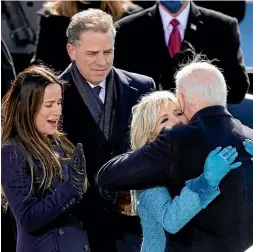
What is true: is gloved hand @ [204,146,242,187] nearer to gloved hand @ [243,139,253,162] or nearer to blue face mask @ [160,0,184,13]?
gloved hand @ [243,139,253,162]

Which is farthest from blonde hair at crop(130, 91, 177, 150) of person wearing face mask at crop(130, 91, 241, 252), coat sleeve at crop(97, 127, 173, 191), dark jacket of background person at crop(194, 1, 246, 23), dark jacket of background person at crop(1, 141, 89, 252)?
dark jacket of background person at crop(194, 1, 246, 23)

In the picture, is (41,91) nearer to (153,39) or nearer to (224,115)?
Answer: (224,115)

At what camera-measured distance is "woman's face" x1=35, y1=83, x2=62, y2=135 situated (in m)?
2.85

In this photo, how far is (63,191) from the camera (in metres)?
2.66

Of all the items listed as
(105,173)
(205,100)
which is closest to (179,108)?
(205,100)

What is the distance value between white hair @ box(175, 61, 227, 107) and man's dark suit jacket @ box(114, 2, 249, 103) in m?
1.06

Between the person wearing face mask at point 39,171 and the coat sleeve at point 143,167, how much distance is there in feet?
0.55

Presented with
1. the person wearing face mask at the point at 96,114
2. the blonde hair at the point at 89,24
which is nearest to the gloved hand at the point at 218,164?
the person wearing face mask at the point at 96,114

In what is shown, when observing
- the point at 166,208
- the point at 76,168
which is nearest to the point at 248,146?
the point at 166,208

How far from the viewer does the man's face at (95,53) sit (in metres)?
3.14

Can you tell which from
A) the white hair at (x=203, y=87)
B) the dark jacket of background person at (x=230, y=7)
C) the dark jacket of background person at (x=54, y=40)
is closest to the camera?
the white hair at (x=203, y=87)

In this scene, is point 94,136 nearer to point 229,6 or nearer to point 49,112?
point 49,112

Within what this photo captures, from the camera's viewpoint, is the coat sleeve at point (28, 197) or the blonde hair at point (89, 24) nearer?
the coat sleeve at point (28, 197)

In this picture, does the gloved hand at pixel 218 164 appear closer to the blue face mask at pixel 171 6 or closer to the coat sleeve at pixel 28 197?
the coat sleeve at pixel 28 197
